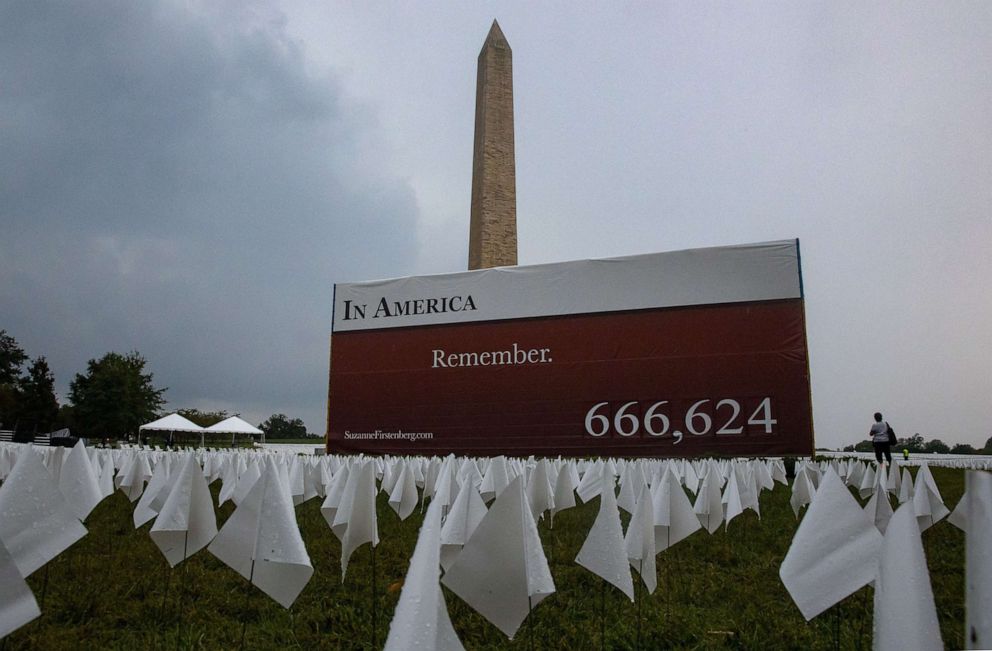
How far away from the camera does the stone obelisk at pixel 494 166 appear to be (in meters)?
16.3

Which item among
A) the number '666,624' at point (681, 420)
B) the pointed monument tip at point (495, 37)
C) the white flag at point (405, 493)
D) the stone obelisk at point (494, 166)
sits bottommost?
the white flag at point (405, 493)

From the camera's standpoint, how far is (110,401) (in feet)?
105

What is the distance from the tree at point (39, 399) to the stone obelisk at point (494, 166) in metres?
26.4

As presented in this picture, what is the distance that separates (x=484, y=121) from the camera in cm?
1703

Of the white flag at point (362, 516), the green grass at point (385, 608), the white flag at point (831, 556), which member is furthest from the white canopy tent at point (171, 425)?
the white flag at point (831, 556)

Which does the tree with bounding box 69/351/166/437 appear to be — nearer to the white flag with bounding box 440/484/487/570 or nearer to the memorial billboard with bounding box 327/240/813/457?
Result: the memorial billboard with bounding box 327/240/813/457

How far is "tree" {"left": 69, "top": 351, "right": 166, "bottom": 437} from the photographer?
104ft

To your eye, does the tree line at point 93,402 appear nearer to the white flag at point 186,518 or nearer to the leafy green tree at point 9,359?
the leafy green tree at point 9,359

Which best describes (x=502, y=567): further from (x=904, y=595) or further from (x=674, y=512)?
(x=674, y=512)

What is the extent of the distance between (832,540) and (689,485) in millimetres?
4584

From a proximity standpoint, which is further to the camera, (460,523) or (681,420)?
(681,420)

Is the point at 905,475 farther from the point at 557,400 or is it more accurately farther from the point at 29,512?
the point at 557,400

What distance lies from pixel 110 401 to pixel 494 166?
25863mm

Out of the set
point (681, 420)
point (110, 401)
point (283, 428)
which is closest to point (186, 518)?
point (681, 420)
